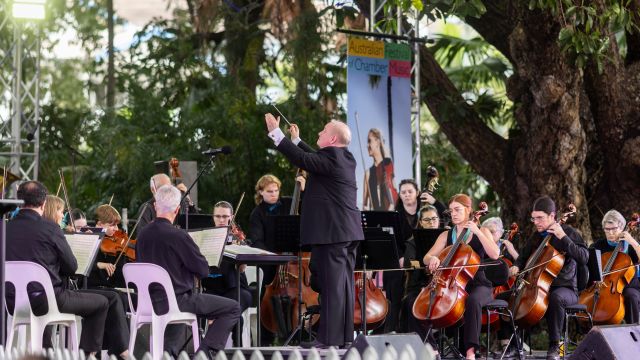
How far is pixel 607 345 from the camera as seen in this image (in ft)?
20.5

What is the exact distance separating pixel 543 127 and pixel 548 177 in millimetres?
548

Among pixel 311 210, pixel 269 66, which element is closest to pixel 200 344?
pixel 311 210

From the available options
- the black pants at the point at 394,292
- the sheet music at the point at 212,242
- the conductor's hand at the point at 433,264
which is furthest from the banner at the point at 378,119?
the sheet music at the point at 212,242

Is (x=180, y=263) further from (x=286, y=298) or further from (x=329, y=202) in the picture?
(x=286, y=298)

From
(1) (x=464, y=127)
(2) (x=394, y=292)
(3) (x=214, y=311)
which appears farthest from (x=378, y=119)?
(3) (x=214, y=311)

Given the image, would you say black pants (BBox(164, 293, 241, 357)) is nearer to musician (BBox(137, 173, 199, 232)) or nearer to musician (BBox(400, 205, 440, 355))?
musician (BBox(137, 173, 199, 232))

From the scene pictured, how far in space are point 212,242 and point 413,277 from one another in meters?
2.38

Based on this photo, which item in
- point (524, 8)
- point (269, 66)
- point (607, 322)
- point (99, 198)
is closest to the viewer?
point (607, 322)

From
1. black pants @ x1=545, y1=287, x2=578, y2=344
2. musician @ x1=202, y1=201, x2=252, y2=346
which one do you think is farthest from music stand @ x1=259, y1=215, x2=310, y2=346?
black pants @ x1=545, y1=287, x2=578, y2=344

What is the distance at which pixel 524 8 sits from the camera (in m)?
12.1

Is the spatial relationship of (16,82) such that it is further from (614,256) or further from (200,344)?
(614,256)

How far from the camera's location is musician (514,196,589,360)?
30.5ft

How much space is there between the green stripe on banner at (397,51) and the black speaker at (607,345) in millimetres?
6138

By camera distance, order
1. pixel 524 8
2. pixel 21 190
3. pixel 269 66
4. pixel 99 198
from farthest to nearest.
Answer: pixel 269 66, pixel 99 198, pixel 524 8, pixel 21 190
